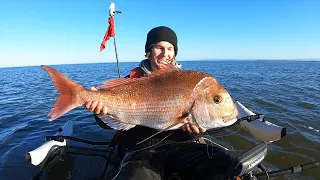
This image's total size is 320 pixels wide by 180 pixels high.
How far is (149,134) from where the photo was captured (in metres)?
3.91

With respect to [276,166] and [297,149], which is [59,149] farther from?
[297,149]

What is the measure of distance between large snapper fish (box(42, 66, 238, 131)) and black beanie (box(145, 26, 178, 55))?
1.35 metres

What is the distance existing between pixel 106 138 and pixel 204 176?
582 cm

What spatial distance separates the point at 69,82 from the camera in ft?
9.98

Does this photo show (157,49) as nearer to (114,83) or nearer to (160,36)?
(160,36)

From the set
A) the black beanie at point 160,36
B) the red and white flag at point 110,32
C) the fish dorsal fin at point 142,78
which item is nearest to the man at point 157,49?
the black beanie at point 160,36

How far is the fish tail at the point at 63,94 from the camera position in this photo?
2.98m

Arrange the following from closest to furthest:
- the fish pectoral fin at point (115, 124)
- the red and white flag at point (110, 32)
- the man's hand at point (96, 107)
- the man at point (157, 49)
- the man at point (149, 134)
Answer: the man's hand at point (96, 107)
the fish pectoral fin at point (115, 124)
the man at point (149, 134)
the man at point (157, 49)
the red and white flag at point (110, 32)

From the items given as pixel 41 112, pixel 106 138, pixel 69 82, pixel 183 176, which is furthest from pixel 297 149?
pixel 41 112

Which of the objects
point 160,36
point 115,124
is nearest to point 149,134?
point 115,124

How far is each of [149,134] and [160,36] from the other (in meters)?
1.84

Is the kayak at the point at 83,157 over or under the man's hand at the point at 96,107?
under

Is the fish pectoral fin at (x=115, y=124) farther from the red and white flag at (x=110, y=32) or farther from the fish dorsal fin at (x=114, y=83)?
the red and white flag at (x=110, y=32)

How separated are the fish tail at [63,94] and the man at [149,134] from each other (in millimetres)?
221
